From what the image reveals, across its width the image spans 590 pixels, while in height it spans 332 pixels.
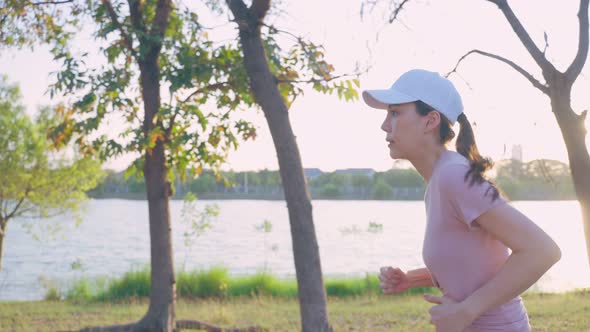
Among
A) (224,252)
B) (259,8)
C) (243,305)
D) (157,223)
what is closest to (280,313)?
(243,305)

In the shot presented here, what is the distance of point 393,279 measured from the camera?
7.57 ft

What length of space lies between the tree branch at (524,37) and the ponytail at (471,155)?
3717mm

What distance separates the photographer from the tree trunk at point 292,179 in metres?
5.82

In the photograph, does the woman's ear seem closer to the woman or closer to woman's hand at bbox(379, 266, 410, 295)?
the woman

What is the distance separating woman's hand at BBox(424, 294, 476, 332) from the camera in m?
1.80

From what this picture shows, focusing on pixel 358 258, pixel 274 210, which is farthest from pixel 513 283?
pixel 274 210

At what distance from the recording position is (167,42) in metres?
8.22

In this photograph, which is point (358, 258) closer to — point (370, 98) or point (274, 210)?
point (370, 98)

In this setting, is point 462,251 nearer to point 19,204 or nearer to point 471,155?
point 471,155

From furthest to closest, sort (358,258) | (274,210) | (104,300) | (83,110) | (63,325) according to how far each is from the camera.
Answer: (274,210), (358,258), (104,300), (63,325), (83,110)

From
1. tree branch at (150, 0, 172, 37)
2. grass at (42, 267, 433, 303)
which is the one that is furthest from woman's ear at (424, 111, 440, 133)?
grass at (42, 267, 433, 303)

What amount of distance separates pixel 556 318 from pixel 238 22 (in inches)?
199

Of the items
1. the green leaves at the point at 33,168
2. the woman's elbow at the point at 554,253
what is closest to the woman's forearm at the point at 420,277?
the woman's elbow at the point at 554,253

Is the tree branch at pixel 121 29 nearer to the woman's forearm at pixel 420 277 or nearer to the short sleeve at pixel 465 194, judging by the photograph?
the woman's forearm at pixel 420 277
